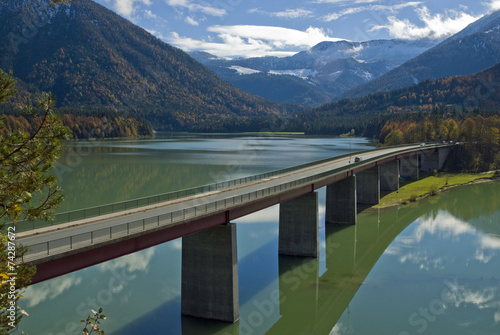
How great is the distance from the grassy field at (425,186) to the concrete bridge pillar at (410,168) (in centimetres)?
192

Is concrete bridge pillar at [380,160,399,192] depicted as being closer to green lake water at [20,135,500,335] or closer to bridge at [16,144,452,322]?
green lake water at [20,135,500,335]

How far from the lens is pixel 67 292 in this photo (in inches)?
1241

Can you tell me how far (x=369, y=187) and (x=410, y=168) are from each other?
30.6 m

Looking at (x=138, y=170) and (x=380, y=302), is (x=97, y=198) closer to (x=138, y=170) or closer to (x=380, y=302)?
(x=138, y=170)

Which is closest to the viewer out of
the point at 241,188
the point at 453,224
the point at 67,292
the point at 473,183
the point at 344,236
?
the point at 67,292

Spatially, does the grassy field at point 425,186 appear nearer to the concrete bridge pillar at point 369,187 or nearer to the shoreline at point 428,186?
the shoreline at point 428,186

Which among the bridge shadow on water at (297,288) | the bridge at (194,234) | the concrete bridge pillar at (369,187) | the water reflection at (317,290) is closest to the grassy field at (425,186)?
the concrete bridge pillar at (369,187)

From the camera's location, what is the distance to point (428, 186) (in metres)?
83.4

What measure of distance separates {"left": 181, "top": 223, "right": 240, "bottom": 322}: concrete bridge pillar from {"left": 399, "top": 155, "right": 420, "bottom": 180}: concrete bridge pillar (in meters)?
74.8

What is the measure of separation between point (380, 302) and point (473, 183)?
67.5m

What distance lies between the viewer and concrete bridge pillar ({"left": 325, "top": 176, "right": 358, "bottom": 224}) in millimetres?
53812

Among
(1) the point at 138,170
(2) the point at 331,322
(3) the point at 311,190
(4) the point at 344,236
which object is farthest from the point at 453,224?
(1) the point at 138,170

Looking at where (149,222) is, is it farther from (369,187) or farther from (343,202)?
(369,187)

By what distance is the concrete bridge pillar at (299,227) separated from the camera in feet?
131
